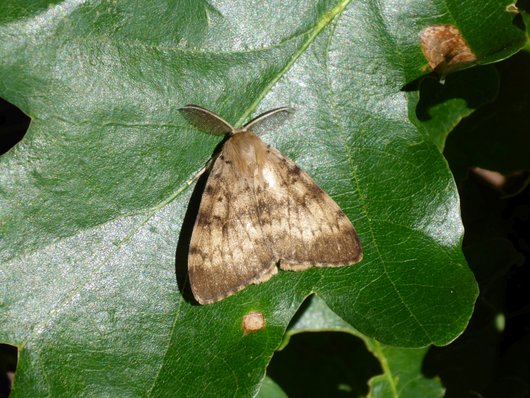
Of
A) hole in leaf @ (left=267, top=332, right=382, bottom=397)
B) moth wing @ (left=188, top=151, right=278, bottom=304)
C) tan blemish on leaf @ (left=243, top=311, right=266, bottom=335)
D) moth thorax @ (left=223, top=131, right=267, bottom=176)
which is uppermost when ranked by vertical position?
moth thorax @ (left=223, top=131, right=267, bottom=176)

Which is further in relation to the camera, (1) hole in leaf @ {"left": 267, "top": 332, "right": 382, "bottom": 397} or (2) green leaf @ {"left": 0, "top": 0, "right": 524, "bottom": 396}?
(1) hole in leaf @ {"left": 267, "top": 332, "right": 382, "bottom": 397}

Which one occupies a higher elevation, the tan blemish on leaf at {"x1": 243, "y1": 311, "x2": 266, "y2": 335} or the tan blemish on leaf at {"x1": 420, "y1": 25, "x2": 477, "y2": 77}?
the tan blemish on leaf at {"x1": 420, "y1": 25, "x2": 477, "y2": 77}

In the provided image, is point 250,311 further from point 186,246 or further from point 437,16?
point 437,16

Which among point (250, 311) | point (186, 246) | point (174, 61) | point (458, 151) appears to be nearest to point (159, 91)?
point (174, 61)

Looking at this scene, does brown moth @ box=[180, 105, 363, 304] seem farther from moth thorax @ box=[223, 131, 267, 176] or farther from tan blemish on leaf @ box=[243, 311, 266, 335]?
tan blemish on leaf @ box=[243, 311, 266, 335]

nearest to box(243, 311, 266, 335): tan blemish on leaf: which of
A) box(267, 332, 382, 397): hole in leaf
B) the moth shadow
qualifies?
the moth shadow

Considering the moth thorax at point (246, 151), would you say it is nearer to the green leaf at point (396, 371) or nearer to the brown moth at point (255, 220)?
the brown moth at point (255, 220)

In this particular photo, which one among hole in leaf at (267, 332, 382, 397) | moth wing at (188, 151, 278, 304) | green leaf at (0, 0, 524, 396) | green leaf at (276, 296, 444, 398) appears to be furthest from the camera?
hole in leaf at (267, 332, 382, 397)
